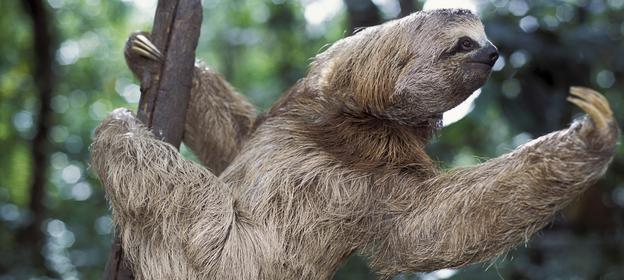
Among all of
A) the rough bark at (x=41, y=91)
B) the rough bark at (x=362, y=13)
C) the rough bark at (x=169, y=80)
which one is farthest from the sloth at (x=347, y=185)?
the rough bark at (x=41, y=91)

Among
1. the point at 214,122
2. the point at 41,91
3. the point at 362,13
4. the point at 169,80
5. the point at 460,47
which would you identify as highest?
the point at 460,47

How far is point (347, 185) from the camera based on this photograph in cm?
575

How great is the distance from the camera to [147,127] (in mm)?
5934

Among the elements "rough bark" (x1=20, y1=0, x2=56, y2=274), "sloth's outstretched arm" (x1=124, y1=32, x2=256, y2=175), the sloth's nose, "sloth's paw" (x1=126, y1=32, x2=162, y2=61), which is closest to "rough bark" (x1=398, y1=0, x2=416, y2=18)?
"sloth's outstretched arm" (x1=124, y1=32, x2=256, y2=175)

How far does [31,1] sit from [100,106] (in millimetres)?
3031

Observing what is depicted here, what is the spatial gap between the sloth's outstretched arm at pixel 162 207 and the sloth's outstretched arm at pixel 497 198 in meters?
1.19

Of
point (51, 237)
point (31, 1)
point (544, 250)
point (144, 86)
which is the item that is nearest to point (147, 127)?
point (144, 86)

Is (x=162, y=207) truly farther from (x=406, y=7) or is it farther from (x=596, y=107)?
(x=406, y=7)

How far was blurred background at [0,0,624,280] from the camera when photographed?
8188mm

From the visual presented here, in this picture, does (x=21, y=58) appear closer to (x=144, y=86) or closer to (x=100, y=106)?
(x=100, y=106)

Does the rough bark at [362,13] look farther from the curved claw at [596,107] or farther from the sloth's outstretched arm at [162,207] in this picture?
the curved claw at [596,107]

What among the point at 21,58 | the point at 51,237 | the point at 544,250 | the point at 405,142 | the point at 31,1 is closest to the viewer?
the point at 405,142

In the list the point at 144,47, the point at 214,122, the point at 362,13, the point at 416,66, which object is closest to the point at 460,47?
the point at 416,66

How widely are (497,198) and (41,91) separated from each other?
30.8ft
